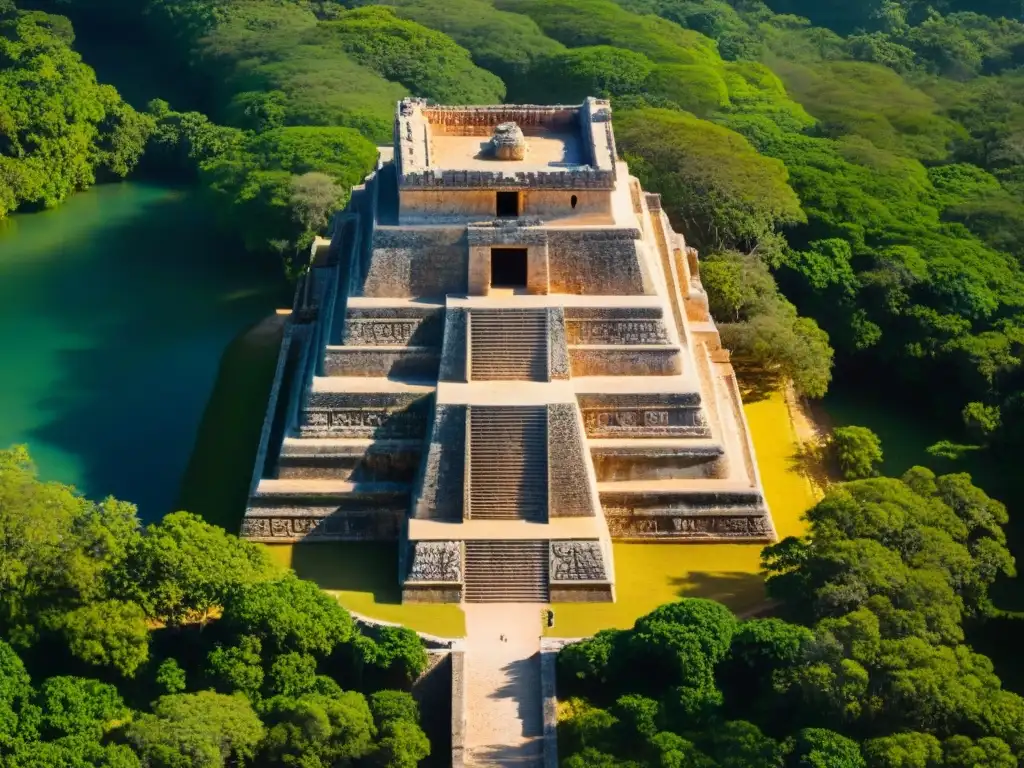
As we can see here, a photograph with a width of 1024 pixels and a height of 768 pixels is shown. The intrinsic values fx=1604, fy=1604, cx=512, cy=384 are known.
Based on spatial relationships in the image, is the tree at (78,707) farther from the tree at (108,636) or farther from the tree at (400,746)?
the tree at (400,746)

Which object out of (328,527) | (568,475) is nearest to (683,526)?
(568,475)

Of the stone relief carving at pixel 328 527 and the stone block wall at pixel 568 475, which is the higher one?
the stone block wall at pixel 568 475

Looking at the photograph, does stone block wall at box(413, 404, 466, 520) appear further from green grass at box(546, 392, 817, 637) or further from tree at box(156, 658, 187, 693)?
tree at box(156, 658, 187, 693)

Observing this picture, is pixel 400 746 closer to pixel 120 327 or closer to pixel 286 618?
pixel 286 618

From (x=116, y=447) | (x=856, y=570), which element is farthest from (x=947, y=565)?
(x=116, y=447)

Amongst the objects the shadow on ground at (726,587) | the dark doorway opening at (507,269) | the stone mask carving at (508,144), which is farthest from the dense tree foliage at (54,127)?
the shadow on ground at (726,587)

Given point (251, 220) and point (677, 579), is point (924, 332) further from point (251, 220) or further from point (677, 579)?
point (251, 220)

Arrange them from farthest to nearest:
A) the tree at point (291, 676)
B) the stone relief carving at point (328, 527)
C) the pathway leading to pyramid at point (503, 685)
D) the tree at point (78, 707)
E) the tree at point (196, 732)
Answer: the stone relief carving at point (328, 527), the tree at point (291, 676), the pathway leading to pyramid at point (503, 685), the tree at point (78, 707), the tree at point (196, 732)

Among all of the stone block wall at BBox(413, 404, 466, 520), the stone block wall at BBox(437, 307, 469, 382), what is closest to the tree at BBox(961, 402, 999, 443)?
the stone block wall at BBox(437, 307, 469, 382)
